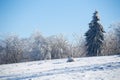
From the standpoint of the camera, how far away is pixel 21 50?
66.4m

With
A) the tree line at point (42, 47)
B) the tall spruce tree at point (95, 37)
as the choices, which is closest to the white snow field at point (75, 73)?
the tall spruce tree at point (95, 37)

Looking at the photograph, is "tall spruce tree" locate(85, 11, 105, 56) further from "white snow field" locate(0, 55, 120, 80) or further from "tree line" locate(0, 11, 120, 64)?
"white snow field" locate(0, 55, 120, 80)

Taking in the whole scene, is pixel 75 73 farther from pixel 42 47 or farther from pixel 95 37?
pixel 42 47

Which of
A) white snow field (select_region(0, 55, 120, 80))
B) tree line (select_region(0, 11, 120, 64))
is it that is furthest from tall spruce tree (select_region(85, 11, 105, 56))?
white snow field (select_region(0, 55, 120, 80))

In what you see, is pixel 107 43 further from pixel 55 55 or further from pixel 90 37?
pixel 90 37

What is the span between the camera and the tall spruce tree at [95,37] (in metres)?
43.9

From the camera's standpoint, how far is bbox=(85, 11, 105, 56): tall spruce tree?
43906 mm

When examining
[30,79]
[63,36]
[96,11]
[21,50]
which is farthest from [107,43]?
[30,79]

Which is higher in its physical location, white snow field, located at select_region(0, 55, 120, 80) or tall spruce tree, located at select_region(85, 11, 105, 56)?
tall spruce tree, located at select_region(85, 11, 105, 56)

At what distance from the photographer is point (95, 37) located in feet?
144

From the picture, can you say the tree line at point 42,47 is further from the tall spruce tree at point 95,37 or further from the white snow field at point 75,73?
the white snow field at point 75,73

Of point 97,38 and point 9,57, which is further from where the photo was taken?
point 9,57

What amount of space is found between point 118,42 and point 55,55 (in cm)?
2096

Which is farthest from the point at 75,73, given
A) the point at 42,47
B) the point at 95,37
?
the point at 42,47
